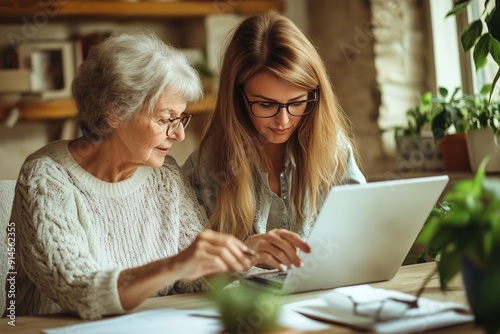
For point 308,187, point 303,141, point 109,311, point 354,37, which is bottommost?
point 109,311

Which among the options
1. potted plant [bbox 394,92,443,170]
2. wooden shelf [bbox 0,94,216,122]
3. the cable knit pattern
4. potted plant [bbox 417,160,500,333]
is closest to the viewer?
potted plant [bbox 417,160,500,333]

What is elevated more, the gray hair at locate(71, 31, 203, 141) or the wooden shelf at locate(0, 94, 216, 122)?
the gray hair at locate(71, 31, 203, 141)

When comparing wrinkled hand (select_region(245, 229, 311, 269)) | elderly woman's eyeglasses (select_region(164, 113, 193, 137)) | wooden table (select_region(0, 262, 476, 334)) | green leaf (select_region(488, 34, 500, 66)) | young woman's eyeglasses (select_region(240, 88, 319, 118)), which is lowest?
wooden table (select_region(0, 262, 476, 334))

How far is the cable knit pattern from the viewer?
134 cm

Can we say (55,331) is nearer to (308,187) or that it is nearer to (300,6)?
(308,187)

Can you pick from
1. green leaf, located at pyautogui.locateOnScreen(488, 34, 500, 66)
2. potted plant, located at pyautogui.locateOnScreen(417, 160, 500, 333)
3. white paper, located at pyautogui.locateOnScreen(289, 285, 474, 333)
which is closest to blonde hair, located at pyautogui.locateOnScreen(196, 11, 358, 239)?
green leaf, located at pyautogui.locateOnScreen(488, 34, 500, 66)

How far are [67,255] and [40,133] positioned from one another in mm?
2149

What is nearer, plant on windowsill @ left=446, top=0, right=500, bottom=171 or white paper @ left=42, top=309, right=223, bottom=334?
white paper @ left=42, top=309, right=223, bottom=334

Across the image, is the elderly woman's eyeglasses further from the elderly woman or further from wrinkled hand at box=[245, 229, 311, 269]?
wrinkled hand at box=[245, 229, 311, 269]

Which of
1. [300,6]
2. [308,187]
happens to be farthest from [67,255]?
[300,6]

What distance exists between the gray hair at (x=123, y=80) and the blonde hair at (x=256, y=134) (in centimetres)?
17

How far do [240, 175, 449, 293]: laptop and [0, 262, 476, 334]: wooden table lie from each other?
0.04 meters

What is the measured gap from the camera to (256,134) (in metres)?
1.93

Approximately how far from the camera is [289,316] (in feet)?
3.86
